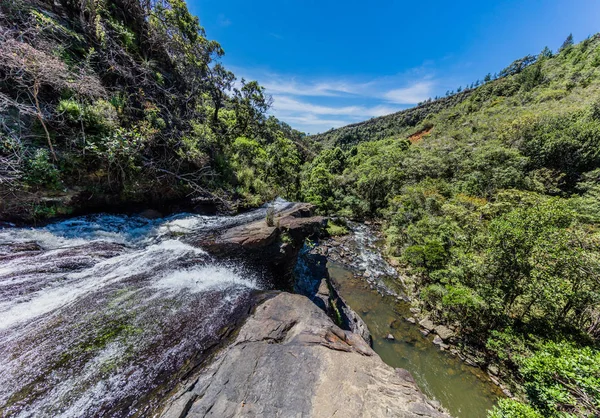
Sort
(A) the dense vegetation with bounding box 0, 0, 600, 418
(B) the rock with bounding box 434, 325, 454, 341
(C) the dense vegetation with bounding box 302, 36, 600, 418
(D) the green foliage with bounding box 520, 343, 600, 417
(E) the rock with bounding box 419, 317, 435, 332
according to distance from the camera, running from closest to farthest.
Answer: (D) the green foliage with bounding box 520, 343, 600, 417 → (A) the dense vegetation with bounding box 0, 0, 600, 418 → (C) the dense vegetation with bounding box 302, 36, 600, 418 → (B) the rock with bounding box 434, 325, 454, 341 → (E) the rock with bounding box 419, 317, 435, 332

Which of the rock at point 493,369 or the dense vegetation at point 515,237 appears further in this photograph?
the rock at point 493,369

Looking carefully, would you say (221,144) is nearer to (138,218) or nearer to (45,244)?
(138,218)

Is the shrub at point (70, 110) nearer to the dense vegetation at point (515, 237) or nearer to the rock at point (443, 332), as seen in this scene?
the dense vegetation at point (515, 237)

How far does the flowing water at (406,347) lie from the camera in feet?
24.1

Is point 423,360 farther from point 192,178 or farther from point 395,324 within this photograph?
point 192,178

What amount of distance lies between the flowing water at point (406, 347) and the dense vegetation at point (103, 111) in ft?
28.0

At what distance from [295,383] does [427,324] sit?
10.1 metres

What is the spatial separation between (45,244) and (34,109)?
12.2 feet

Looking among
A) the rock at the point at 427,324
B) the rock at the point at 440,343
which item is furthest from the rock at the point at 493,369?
the rock at the point at 427,324

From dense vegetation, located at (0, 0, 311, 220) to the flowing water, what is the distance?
336 inches

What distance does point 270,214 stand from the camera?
26.5 ft

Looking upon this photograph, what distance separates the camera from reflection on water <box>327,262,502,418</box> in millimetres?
7266

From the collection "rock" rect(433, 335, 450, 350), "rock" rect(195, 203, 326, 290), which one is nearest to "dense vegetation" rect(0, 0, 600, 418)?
"rock" rect(433, 335, 450, 350)

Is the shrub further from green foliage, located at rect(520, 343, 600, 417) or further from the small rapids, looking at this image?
green foliage, located at rect(520, 343, 600, 417)
